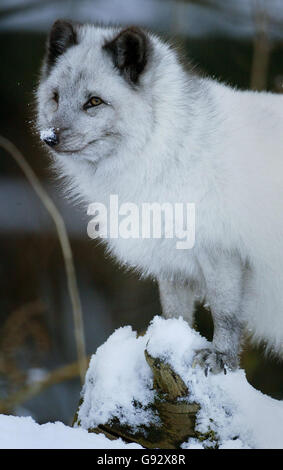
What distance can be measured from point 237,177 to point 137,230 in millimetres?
376

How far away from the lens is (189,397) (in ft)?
6.91

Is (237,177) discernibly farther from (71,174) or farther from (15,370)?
(15,370)

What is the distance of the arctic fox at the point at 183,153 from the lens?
7.24 feet

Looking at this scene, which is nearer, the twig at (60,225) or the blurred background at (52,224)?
the twig at (60,225)

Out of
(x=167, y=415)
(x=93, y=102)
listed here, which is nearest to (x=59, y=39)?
(x=93, y=102)

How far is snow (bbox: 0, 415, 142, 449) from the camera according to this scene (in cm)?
184

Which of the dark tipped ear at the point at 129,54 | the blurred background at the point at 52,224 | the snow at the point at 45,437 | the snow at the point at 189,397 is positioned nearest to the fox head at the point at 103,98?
the dark tipped ear at the point at 129,54

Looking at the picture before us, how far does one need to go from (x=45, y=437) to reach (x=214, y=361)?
0.61m

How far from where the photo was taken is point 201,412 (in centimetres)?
209

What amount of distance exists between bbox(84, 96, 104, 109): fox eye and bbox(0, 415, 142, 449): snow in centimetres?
97

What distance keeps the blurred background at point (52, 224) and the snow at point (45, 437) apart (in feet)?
6.04

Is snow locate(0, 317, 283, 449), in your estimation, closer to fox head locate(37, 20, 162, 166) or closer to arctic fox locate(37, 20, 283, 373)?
arctic fox locate(37, 20, 283, 373)

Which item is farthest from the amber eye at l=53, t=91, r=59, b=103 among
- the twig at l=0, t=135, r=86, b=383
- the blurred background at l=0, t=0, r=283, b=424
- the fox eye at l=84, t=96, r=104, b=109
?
the blurred background at l=0, t=0, r=283, b=424

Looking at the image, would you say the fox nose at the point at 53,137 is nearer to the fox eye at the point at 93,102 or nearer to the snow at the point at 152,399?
the fox eye at the point at 93,102
